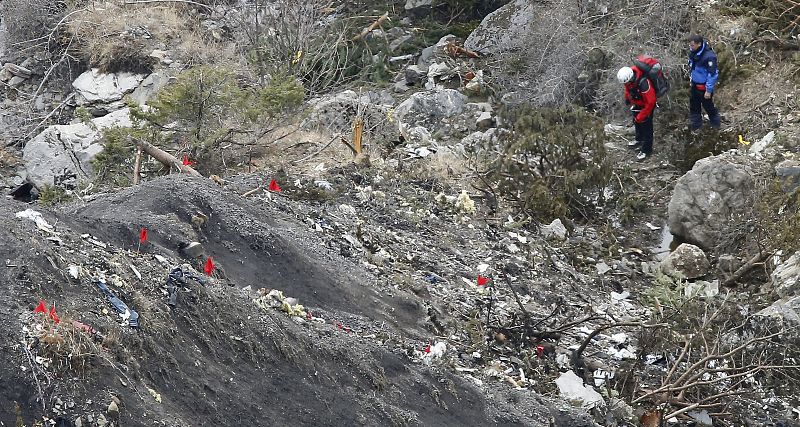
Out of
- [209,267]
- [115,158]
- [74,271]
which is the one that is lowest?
[115,158]

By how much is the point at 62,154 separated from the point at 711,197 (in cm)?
643

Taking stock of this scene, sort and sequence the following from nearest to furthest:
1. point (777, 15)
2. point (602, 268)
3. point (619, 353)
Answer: point (619, 353) < point (602, 268) < point (777, 15)

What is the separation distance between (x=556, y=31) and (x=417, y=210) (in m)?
4.01

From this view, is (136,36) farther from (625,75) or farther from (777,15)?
(777,15)

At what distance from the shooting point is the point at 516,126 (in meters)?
8.88

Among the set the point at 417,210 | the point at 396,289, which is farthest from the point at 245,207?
the point at 417,210

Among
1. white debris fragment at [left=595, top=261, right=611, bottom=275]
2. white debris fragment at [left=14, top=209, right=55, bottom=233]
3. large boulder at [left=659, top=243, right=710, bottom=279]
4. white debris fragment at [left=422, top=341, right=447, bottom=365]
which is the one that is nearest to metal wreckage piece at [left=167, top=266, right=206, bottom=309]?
white debris fragment at [left=14, top=209, right=55, bottom=233]

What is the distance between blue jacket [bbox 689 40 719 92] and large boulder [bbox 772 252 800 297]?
2.63 metres

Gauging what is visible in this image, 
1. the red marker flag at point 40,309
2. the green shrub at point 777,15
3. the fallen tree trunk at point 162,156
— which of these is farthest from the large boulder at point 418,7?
the red marker flag at point 40,309

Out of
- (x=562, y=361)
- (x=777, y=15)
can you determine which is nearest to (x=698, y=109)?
(x=777, y=15)

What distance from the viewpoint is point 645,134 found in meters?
9.12

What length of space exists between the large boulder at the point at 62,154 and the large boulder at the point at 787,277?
6.29 meters

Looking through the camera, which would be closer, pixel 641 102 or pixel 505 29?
pixel 641 102

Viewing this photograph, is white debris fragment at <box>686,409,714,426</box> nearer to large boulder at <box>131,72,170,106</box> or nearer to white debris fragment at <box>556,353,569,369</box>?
white debris fragment at <box>556,353,569,369</box>
